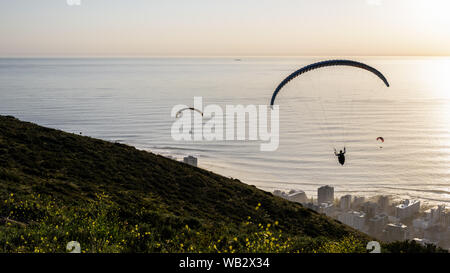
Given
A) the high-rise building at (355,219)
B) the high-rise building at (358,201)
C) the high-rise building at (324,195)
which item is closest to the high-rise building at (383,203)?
the high-rise building at (358,201)

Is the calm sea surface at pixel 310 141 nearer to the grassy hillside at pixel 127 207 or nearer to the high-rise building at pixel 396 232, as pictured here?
the high-rise building at pixel 396 232

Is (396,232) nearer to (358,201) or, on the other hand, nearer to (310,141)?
(358,201)

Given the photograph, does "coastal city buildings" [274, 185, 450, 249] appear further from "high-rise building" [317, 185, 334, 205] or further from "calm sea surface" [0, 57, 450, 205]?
"calm sea surface" [0, 57, 450, 205]

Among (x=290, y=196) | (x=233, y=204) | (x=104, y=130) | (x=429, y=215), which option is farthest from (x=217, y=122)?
(x=233, y=204)

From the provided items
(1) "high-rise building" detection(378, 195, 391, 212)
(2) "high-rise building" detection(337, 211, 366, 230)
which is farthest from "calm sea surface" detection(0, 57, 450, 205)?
(2) "high-rise building" detection(337, 211, 366, 230)
